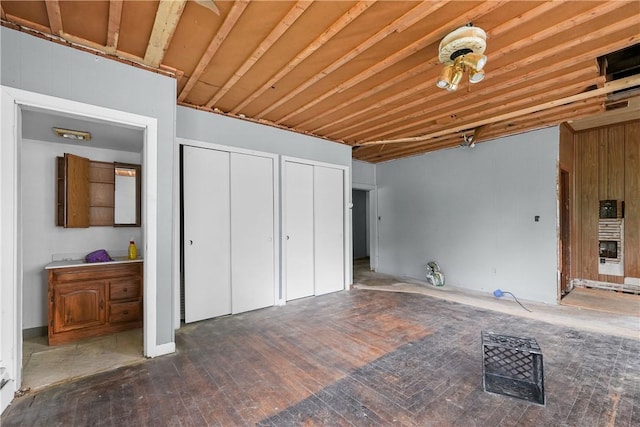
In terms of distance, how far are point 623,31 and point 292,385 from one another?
3.94 metres

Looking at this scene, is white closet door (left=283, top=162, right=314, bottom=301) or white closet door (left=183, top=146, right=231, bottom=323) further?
white closet door (left=283, top=162, right=314, bottom=301)

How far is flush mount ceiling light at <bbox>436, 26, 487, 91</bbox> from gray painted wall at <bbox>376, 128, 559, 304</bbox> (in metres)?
3.22

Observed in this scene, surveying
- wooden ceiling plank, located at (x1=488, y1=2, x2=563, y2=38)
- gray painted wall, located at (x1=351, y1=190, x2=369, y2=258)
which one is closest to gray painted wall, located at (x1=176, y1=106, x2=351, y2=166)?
wooden ceiling plank, located at (x1=488, y1=2, x2=563, y2=38)

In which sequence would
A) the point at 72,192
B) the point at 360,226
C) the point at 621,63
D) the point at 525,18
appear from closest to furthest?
the point at 525,18 < the point at 621,63 < the point at 72,192 < the point at 360,226

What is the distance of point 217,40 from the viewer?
2.38 metres

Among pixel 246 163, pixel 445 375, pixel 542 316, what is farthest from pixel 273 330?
pixel 542 316

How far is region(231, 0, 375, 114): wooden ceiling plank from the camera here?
79.4 inches

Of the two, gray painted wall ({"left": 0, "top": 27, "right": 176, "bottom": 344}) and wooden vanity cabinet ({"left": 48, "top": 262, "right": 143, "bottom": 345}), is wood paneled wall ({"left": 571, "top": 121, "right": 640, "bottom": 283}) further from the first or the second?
wooden vanity cabinet ({"left": 48, "top": 262, "right": 143, "bottom": 345})

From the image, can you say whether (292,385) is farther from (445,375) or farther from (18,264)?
(18,264)

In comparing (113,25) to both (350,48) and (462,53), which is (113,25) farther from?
(462,53)

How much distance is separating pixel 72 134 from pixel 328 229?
12.3 ft

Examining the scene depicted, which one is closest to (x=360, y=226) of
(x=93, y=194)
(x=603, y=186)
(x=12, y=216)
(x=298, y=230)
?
(x=298, y=230)

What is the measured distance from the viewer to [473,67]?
7.55 ft

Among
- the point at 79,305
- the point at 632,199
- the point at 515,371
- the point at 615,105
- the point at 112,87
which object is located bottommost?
the point at 515,371
